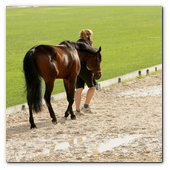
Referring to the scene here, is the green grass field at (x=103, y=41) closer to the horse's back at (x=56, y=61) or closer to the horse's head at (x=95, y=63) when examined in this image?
the horse's back at (x=56, y=61)

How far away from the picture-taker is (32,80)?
575 centimetres

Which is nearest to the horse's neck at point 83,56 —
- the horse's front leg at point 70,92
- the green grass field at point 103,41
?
the horse's front leg at point 70,92

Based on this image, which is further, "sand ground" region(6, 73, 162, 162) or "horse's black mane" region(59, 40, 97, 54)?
"horse's black mane" region(59, 40, 97, 54)

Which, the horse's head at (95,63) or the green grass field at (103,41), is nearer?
the horse's head at (95,63)

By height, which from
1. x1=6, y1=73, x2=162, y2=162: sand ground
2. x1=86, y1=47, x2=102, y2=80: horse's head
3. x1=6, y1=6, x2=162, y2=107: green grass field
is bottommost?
x1=6, y1=73, x2=162, y2=162: sand ground

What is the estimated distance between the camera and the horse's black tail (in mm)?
5727

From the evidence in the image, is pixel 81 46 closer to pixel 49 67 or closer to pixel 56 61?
pixel 56 61

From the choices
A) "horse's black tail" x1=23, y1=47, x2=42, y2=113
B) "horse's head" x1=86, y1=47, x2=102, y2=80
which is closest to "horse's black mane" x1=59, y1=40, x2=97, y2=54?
"horse's head" x1=86, y1=47, x2=102, y2=80

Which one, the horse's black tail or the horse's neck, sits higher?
the horse's neck

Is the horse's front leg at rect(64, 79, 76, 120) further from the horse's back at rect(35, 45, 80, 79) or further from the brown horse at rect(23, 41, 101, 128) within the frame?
the horse's back at rect(35, 45, 80, 79)

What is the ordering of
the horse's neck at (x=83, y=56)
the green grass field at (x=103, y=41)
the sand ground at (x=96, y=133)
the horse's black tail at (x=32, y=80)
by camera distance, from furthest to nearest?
the green grass field at (x=103, y=41)
the horse's neck at (x=83, y=56)
the horse's black tail at (x=32, y=80)
the sand ground at (x=96, y=133)

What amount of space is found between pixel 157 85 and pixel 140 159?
5694 mm

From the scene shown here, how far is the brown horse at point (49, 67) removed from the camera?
5.75m

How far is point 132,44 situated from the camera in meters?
19.5
